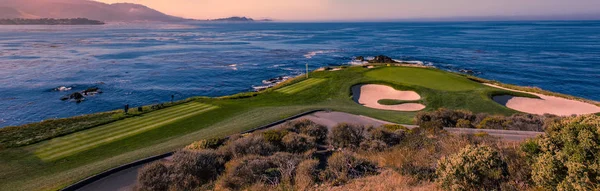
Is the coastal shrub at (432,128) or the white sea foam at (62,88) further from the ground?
the coastal shrub at (432,128)

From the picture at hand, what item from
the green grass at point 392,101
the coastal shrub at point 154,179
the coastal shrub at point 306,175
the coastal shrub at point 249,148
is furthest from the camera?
the green grass at point 392,101

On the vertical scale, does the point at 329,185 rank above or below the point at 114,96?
above

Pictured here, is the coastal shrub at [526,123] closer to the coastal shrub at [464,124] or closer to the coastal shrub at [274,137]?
the coastal shrub at [464,124]

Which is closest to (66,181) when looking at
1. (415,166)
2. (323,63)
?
(415,166)

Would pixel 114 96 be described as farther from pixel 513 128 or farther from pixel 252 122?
pixel 513 128

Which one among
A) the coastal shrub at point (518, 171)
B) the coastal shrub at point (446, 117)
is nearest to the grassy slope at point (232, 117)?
the coastal shrub at point (446, 117)

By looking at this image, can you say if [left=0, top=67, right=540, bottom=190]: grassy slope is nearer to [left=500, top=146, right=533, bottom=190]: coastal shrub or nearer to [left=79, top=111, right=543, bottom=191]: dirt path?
[left=79, top=111, right=543, bottom=191]: dirt path

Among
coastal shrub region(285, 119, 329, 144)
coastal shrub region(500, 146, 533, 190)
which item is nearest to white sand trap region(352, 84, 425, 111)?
coastal shrub region(285, 119, 329, 144)
